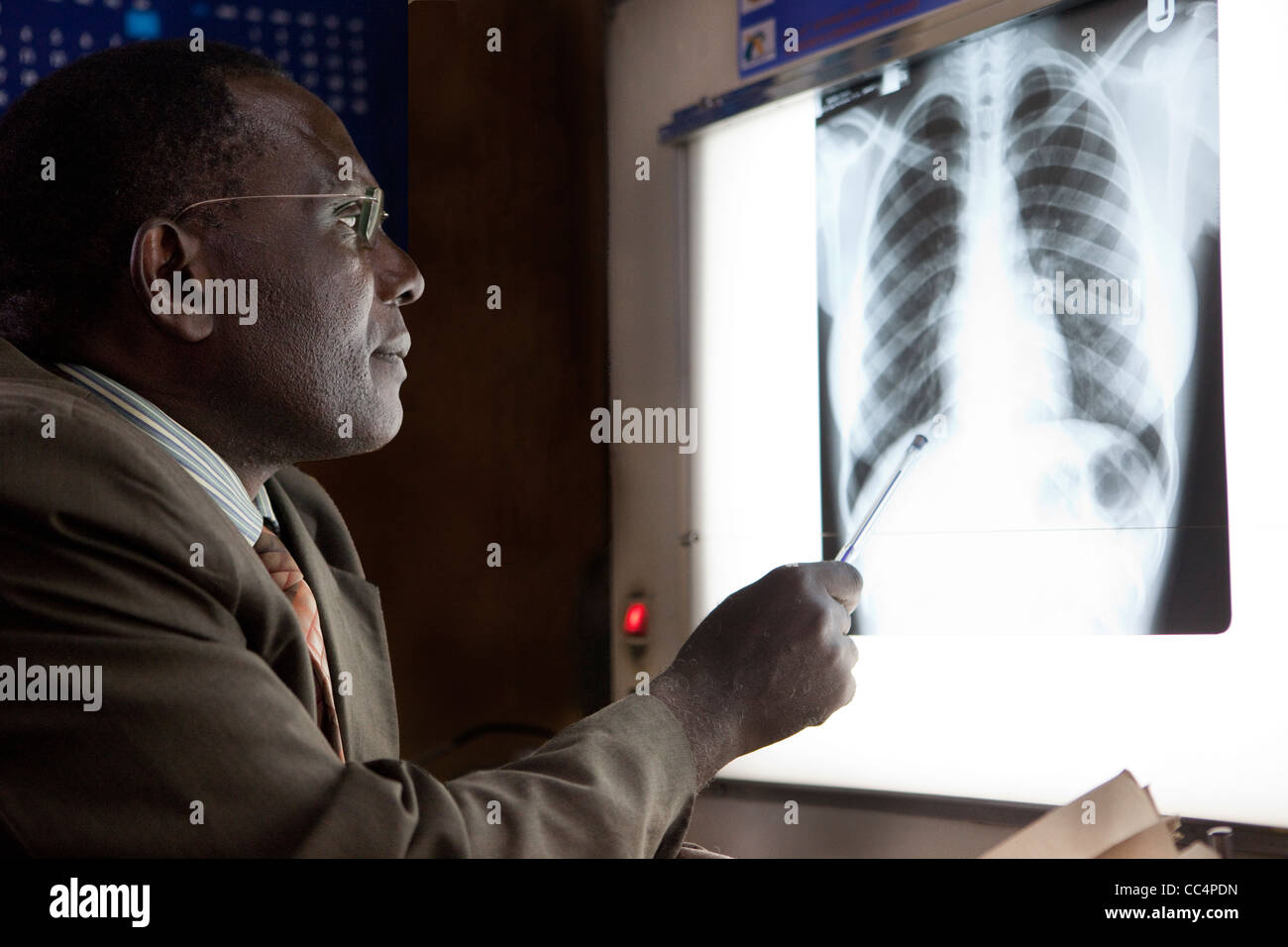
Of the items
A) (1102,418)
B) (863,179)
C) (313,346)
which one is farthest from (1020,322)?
(313,346)

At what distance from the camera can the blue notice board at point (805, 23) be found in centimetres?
100

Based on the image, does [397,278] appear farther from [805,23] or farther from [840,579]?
[805,23]

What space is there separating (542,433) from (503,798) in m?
0.77

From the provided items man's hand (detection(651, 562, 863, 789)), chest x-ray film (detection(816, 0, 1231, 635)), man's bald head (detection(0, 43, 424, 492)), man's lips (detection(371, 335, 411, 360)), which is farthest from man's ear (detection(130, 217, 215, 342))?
chest x-ray film (detection(816, 0, 1231, 635))

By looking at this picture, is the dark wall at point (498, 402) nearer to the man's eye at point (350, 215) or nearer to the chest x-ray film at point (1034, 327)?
the chest x-ray film at point (1034, 327)

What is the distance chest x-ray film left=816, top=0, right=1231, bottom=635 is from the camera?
82 cm

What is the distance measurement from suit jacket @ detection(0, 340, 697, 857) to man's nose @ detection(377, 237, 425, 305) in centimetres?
25

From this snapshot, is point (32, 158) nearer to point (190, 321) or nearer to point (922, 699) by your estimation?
point (190, 321)

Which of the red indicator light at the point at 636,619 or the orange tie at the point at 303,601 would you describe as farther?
the red indicator light at the point at 636,619

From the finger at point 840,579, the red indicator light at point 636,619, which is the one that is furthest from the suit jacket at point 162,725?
the red indicator light at point 636,619

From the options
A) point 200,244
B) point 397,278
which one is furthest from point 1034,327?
point 200,244

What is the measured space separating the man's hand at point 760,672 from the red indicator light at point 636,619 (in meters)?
0.55

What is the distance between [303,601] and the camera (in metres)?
0.77

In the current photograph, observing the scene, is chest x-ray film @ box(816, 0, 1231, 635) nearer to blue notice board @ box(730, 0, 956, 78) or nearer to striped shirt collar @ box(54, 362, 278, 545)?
blue notice board @ box(730, 0, 956, 78)
